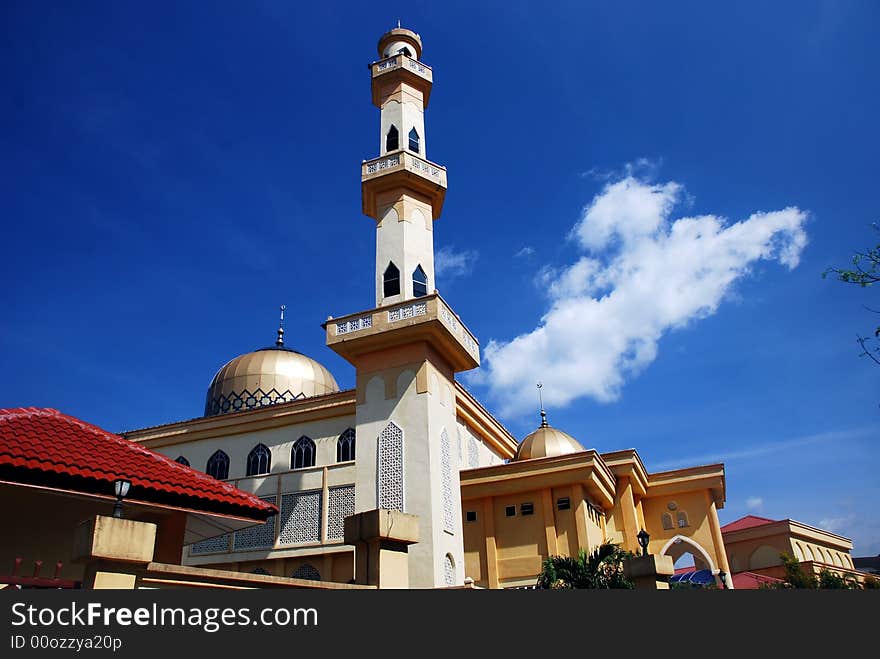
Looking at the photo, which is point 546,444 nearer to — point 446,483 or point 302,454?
point 446,483

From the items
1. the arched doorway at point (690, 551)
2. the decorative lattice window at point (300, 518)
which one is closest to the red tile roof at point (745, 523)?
the arched doorway at point (690, 551)

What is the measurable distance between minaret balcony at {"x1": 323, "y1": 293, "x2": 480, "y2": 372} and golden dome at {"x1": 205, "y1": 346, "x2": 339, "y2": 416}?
23.7 feet

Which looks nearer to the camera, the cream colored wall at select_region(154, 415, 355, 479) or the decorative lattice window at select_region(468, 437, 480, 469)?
the cream colored wall at select_region(154, 415, 355, 479)

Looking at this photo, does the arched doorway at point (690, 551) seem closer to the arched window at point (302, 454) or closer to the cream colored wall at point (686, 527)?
the cream colored wall at point (686, 527)

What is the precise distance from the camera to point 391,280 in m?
17.4

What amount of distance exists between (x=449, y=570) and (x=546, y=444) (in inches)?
274

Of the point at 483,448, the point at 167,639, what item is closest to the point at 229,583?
the point at 167,639

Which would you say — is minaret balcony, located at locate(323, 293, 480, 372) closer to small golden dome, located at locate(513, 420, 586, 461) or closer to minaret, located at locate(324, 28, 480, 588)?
minaret, located at locate(324, 28, 480, 588)

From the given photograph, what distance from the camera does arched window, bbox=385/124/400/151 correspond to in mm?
19469

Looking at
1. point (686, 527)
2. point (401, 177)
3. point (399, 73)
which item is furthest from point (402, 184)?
point (686, 527)

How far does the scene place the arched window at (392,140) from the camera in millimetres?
19469

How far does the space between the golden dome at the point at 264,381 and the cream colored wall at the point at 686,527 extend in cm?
1183

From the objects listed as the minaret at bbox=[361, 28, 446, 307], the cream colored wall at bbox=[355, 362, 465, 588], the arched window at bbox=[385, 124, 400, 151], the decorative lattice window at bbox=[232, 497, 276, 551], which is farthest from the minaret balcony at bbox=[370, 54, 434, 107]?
the decorative lattice window at bbox=[232, 497, 276, 551]

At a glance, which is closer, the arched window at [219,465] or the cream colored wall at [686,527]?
the arched window at [219,465]
